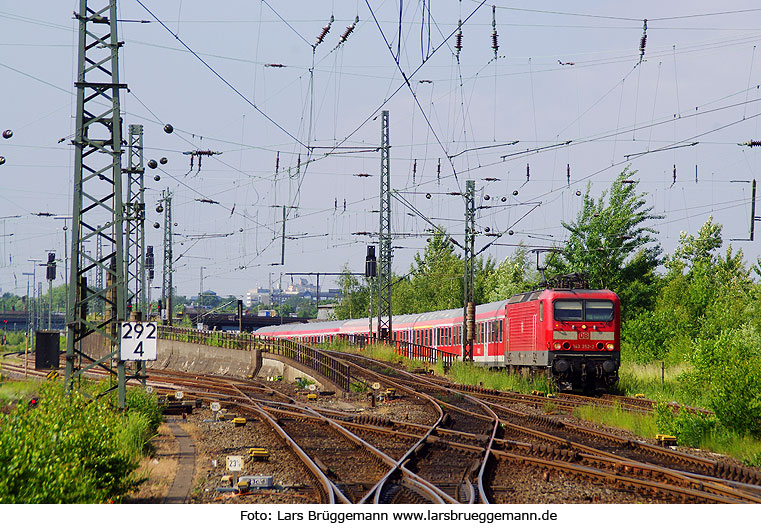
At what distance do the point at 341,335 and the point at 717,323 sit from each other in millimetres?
19689

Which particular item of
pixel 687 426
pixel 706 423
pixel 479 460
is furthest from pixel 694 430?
pixel 479 460

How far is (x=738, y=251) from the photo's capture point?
222ft

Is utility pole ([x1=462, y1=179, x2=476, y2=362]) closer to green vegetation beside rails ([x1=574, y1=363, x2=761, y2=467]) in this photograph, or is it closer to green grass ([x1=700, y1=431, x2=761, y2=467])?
green vegetation beside rails ([x1=574, y1=363, x2=761, y2=467])

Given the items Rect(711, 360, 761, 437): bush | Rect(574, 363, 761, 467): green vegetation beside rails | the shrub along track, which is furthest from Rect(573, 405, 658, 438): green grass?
Rect(711, 360, 761, 437): bush

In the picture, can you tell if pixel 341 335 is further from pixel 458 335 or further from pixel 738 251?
pixel 738 251

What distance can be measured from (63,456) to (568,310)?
60.2 ft

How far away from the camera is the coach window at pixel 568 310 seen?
81.7ft

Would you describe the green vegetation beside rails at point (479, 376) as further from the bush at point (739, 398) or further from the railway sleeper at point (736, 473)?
the railway sleeper at point (736, 473)

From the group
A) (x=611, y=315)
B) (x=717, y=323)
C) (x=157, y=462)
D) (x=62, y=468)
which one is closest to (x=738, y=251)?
(x=717, y=323)

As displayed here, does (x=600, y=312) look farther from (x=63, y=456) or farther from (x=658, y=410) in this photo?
(x=63, y=456)

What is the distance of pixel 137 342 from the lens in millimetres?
14805

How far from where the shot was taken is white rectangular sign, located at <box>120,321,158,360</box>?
48.4ft

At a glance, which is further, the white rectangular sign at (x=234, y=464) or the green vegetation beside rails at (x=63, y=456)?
the white rectangular sign at (x=234, y=464)

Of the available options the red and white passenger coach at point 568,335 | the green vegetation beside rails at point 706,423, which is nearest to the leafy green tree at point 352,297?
the red and white passenger coach at point 568,335
